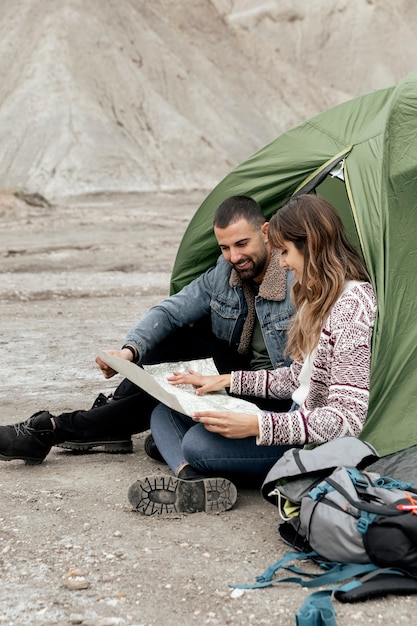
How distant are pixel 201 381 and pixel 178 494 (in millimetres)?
639

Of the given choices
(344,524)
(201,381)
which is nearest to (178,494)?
(201,381)

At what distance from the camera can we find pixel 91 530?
13.9 feet

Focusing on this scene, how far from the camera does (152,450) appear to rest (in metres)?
5.17

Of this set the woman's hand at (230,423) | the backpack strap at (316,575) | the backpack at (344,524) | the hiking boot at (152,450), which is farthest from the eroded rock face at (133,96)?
the backpack strap at (316,575)

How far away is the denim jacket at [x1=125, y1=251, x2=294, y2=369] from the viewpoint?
4.81m

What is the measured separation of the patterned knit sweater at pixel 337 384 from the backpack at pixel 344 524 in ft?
0.27

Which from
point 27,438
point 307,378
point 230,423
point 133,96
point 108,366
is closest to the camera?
point 230,423

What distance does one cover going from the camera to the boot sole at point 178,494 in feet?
14.1

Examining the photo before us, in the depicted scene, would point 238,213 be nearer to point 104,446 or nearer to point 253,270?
point 253,270

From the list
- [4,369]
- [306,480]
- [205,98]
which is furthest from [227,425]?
[205,98]

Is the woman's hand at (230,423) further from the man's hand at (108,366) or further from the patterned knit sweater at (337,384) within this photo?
the man's hand at (108,366)

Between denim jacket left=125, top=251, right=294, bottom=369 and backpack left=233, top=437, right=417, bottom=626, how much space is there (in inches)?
42.3

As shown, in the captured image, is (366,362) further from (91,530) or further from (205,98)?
(205,98)

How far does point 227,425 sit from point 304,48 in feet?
197
